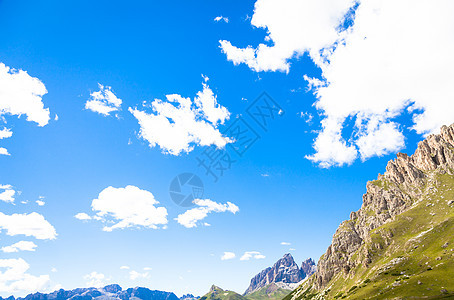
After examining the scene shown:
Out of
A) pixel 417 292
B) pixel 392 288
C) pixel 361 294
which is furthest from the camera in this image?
pixel 361 294

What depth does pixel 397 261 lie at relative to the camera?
198625mm

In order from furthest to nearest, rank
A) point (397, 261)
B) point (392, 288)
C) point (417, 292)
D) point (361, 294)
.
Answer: point (397, 261)
point (361, 294)
point (392, 288)
point (417, 292)

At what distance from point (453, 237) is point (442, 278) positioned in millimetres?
61423

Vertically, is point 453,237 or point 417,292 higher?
point 453,237

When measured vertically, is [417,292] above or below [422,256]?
below

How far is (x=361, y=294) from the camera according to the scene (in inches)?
6850

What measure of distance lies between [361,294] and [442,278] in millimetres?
52638

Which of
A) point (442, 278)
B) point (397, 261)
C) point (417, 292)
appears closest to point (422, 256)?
point (397, 261)

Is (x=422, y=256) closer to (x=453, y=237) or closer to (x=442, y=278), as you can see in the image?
(x=453, y=237)

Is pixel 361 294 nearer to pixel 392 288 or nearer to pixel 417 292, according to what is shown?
pixel 392 288

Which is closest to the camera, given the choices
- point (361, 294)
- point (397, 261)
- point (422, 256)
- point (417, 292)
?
point (417, 292)

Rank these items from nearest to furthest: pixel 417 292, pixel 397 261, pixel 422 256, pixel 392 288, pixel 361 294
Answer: pixel 417 292, pixel 392 288, pixel 361 294, pixel 422 256, pixel 397 261

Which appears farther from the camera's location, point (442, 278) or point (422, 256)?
point (422, 256)

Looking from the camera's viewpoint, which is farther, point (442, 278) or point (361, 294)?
point (361, 294)
